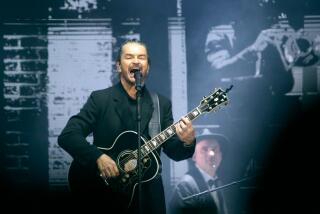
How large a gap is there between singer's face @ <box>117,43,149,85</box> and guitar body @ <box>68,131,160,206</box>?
47 centimetres

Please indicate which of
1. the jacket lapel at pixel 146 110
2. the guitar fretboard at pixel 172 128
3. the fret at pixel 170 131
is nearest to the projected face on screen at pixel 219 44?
the guitar fretboard at pixel 172 128

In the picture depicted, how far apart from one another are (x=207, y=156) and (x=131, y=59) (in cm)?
178

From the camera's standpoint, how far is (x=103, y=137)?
3.75m

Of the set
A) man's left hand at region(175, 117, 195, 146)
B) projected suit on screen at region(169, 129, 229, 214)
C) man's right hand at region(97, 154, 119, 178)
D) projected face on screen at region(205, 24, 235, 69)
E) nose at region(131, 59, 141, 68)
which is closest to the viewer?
man's right hand at region(97, 154, 119, 178)

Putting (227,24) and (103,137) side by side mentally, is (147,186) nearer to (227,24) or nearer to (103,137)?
(103,137)

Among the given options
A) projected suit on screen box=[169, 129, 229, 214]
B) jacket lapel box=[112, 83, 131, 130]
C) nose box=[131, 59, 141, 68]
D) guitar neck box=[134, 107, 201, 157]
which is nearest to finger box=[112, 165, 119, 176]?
guitar neck box=[134, 107, 201, 157]

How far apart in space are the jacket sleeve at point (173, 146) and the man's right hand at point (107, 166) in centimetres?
51

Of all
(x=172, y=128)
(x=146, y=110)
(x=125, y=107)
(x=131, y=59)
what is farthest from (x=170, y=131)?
(x=131, y=59)

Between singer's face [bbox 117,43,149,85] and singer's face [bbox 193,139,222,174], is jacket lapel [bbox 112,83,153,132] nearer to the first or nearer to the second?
singer's face [bbox 117,43,149,85]

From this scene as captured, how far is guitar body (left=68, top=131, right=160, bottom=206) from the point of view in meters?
3.66

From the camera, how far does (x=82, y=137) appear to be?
3611 mm

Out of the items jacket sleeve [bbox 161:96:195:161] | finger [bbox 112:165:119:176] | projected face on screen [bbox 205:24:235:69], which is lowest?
finger [bbox 112:165:119:176]

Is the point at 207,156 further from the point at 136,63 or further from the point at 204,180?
the point at 136,63

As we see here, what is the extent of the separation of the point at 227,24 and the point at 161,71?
33.9 inches
